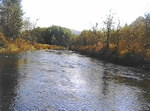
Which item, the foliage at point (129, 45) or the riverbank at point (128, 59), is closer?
the riverbank at point (128, 59)

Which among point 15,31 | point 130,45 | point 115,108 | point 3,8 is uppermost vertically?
point 3,8

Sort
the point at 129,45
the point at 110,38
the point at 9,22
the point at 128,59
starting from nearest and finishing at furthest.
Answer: the point at 128,59 < the point at 129,45 < the point at 110,38 < the point at 9,22

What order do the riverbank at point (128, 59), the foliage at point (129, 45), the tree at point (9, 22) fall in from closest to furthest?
the riverbank at point (128, 59) → the foliage at point (129, 45) → the tree at point (9, 22)

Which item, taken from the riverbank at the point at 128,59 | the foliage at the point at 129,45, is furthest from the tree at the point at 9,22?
the riverbank at the point at 128,59

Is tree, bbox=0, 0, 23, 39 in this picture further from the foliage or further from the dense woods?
the foliage

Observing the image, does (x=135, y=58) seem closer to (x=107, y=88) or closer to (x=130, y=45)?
(x=130, y=45)

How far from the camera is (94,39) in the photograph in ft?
253

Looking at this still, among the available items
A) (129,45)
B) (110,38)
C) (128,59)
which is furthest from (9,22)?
(128,59)

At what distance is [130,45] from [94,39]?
34552 mm

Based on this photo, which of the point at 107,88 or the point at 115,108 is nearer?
the point at 115,108

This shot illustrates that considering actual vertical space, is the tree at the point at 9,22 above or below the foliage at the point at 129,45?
above

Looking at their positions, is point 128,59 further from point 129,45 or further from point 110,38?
point 110,38

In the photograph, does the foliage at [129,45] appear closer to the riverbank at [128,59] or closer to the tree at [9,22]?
the riverbank at [128,59]

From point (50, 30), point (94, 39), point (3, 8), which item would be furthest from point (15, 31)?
point (50, 30)
